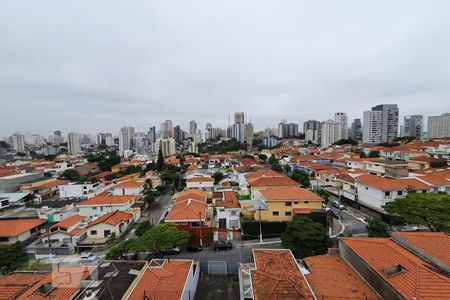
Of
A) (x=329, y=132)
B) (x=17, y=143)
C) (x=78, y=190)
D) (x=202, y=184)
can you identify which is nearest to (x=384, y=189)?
(x=202, y=184)

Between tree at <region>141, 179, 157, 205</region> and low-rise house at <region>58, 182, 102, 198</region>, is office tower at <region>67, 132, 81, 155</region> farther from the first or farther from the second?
tree at <region>141, 179, 157, 205</region>

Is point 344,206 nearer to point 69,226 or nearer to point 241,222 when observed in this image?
point 241,222

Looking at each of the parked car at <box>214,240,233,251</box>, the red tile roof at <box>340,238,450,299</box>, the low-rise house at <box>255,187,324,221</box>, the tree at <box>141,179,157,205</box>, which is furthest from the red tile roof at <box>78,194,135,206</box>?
the red tile roof at <box>340,238,450,299</box>

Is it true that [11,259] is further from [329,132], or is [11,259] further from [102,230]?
[329,132]

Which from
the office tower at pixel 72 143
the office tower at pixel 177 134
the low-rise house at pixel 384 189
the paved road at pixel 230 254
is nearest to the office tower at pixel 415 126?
the low-rise house at pixel 384 189

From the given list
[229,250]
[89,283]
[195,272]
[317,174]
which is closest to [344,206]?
[317,174]

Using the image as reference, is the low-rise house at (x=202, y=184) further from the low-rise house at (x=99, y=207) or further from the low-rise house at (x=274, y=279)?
the low-rise house at (x=274, y=279)

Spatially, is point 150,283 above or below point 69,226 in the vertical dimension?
above
